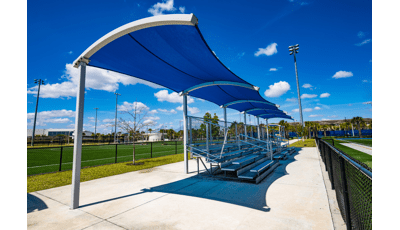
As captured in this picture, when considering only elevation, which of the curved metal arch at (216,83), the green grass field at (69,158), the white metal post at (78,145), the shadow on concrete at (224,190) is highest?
the curved metal arch at (216,83)

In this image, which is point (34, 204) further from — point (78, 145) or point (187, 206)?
point (187, 206)

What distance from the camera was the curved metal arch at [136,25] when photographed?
3582 mm

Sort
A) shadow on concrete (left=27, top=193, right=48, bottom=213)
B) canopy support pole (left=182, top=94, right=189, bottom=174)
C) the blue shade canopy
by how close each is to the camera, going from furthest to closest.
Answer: canopy support pole (left=182, top=94, right=189, bottom=174) < shadow on concrete (left=27, top=193, right=48, bottom=213) < the blue shade canopy

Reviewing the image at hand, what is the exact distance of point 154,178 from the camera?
7719 millimetres

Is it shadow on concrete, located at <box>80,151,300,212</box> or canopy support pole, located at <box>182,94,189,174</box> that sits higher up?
canopy support pole, located at <box>182,94,189,174</box>

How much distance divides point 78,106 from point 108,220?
294 cm

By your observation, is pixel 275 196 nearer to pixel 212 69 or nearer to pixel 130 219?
pixel 130 219

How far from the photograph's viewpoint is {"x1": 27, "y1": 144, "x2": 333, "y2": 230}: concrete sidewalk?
3.70m

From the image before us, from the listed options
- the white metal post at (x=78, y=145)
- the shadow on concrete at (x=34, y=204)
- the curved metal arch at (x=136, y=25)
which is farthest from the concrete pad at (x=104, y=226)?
the curved metal arch at (x=136, y=25)

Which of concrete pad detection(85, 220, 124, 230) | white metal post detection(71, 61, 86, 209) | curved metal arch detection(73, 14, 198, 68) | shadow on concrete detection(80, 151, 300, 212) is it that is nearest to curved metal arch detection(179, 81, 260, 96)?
shadow on concrete detection(80, 151, 300, 212)

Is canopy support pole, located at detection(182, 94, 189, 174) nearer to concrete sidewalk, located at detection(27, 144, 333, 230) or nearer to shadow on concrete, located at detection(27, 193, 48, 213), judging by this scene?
concrete sidewalk, located at detection(27, 144, 333, 230)

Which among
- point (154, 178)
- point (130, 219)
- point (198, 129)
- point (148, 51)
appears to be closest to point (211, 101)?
point (198, 129)

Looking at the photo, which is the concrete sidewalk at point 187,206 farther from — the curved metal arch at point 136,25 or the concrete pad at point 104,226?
the curved metal arch at point 136,25

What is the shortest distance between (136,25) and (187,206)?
14.6 feet
